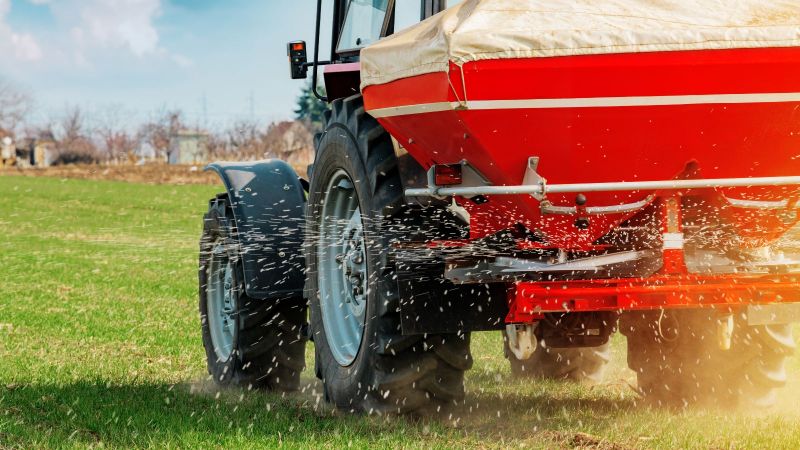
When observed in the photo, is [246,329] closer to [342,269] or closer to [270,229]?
[270,229]

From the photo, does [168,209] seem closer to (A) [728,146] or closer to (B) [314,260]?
(B) [314,260]

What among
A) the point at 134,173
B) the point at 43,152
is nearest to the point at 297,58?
the point at 134,173

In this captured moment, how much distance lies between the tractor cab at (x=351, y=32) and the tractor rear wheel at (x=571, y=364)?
1.95m

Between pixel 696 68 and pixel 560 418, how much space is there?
218 centimetres

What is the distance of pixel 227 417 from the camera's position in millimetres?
5301

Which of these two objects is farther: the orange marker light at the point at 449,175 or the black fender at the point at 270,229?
the black fender at the point at 270,229

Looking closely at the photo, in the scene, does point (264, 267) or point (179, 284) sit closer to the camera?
point (264, 267)

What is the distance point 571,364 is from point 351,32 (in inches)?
93.4

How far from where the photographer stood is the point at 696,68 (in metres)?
3.72

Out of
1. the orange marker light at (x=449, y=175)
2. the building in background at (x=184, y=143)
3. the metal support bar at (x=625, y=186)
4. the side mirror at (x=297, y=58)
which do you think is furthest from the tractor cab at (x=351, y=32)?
the building in background at (x=184, y=143)

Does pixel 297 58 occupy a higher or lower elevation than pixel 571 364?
higher

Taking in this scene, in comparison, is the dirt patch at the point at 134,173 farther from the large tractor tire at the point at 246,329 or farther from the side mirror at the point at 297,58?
the side mirror at the point at 297,58

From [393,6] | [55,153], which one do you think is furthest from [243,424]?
[55,153]

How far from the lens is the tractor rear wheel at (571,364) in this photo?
22.2 ft
